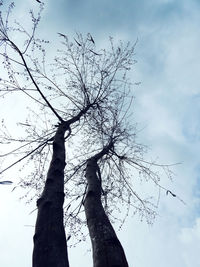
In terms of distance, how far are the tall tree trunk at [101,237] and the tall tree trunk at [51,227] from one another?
380mm

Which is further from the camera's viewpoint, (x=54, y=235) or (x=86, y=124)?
(x=86, y=124)

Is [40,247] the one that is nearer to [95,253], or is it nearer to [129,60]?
[95,253]

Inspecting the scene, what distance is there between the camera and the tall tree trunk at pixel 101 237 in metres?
2.93

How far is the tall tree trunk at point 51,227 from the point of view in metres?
2.91

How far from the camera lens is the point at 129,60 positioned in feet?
24.2

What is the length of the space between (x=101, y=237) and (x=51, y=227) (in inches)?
24.2

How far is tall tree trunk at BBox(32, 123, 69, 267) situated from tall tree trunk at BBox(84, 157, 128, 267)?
1.25 feet

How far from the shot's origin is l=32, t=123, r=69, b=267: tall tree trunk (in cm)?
291

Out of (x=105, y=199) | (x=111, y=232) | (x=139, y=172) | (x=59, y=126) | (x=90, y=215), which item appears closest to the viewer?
(x=111, y=232)

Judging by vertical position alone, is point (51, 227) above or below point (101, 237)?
above

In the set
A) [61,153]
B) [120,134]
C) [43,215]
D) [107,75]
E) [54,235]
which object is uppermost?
[107,75]

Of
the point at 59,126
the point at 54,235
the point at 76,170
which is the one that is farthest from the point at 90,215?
the point at 76,170

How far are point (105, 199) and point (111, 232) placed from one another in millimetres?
3159

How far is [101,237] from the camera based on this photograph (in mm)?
3348
